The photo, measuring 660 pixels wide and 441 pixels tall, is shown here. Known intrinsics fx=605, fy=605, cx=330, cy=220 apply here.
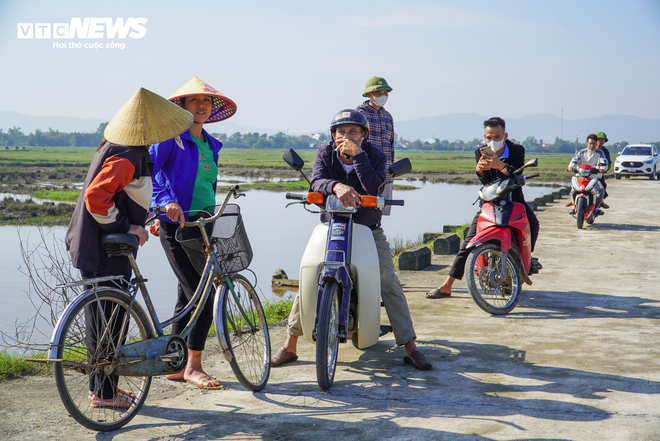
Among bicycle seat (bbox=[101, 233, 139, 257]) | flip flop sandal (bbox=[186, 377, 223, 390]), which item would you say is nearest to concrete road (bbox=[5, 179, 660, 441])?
flip flop sandal (bbox=[186, 377, 223, 390])

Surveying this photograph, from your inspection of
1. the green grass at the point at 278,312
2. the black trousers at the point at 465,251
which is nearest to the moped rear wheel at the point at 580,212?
the black trousers at the point at 465,251

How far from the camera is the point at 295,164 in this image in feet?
13.3

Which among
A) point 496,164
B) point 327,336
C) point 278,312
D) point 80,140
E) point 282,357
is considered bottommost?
point 278,312

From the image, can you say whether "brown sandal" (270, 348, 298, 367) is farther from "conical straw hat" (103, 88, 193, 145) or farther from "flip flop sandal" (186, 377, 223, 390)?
"conical straw hat" (103, 88, 193, 145)

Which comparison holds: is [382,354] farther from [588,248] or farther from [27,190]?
[27,190]

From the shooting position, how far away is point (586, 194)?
11.6 meters

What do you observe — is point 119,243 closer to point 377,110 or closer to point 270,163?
point 377,110

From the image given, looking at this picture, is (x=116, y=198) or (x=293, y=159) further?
(x=293, y=159)

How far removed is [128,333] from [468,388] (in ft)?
6.99

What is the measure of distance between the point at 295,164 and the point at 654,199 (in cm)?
1703

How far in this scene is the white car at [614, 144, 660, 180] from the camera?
93.1 feet

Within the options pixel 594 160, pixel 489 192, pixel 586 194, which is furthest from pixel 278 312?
pixel 594 160

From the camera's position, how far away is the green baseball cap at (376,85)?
672 cm

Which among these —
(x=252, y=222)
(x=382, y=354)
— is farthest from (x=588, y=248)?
(x=252, y=222)
